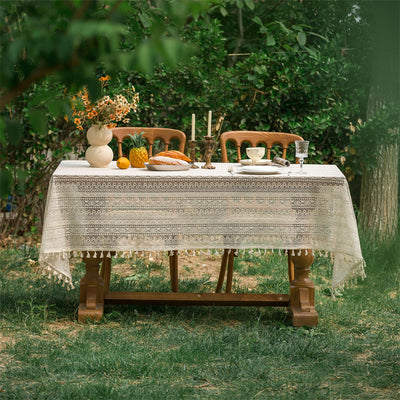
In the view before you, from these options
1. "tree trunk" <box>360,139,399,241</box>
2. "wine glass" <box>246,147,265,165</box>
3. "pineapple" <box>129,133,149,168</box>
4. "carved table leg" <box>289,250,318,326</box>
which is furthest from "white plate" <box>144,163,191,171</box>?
"tree trunk" <box>360,139,399,241</box>

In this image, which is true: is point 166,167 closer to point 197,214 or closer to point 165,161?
point 165,161

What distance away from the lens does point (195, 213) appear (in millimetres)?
3119

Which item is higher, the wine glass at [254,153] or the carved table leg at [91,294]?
the wine glass at [254,153]

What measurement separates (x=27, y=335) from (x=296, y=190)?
151cm

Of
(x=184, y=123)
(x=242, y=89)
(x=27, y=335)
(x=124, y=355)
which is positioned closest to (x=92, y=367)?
(x=124, y=355)

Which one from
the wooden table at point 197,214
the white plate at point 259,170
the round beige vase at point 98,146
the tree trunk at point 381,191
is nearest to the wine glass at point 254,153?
the white plate at point 259,170

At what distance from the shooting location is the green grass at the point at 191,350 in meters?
2.42

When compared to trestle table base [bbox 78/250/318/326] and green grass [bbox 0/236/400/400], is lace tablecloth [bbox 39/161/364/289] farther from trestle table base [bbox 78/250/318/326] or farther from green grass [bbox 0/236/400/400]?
green grass [bbox 0/236/400/400]

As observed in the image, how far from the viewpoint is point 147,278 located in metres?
4.11

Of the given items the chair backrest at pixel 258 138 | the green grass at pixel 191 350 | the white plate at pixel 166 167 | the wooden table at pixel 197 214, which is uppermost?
the chair backrest at pixel 258 138

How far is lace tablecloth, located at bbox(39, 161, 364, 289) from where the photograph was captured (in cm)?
306

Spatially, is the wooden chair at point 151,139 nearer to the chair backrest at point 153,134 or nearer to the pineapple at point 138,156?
the chair backrest at point 153,134

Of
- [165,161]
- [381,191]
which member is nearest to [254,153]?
[165,161]

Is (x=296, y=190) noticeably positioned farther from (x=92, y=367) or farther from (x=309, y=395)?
(x=92, y=367)
